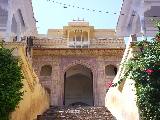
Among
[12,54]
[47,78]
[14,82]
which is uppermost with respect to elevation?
[47,78]

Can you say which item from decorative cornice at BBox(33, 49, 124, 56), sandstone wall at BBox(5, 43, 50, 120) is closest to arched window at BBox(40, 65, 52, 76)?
decorative cornice at BBox(33, 49, 124, 56)

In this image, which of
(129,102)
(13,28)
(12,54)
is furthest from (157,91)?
(13,28)

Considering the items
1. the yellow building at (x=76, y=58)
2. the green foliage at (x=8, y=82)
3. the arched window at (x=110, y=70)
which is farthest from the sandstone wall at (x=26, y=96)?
the arched window at (x=110, y=70)

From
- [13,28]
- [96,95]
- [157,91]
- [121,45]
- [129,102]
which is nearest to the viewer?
[157,91]

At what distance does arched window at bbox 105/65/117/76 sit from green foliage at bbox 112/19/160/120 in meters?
12.7

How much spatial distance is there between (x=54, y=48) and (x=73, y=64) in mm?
1890

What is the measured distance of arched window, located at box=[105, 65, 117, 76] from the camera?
18.0m

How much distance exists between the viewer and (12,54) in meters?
6.14

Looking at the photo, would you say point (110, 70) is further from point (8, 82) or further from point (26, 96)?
point (8, 82)

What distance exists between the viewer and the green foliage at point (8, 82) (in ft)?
17.0

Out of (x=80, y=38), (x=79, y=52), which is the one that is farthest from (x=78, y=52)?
(x=80, y=38)

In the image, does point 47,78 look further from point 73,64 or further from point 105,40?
point 105,40

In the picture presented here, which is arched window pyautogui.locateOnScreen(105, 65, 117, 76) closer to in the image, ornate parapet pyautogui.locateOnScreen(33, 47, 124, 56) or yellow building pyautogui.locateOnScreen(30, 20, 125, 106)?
yellow building pyautogui.locateOnScreen(30, 20, 125, 106)

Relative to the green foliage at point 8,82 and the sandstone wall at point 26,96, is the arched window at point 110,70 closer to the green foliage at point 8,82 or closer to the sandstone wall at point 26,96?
the sandstone wall at point 26,96
